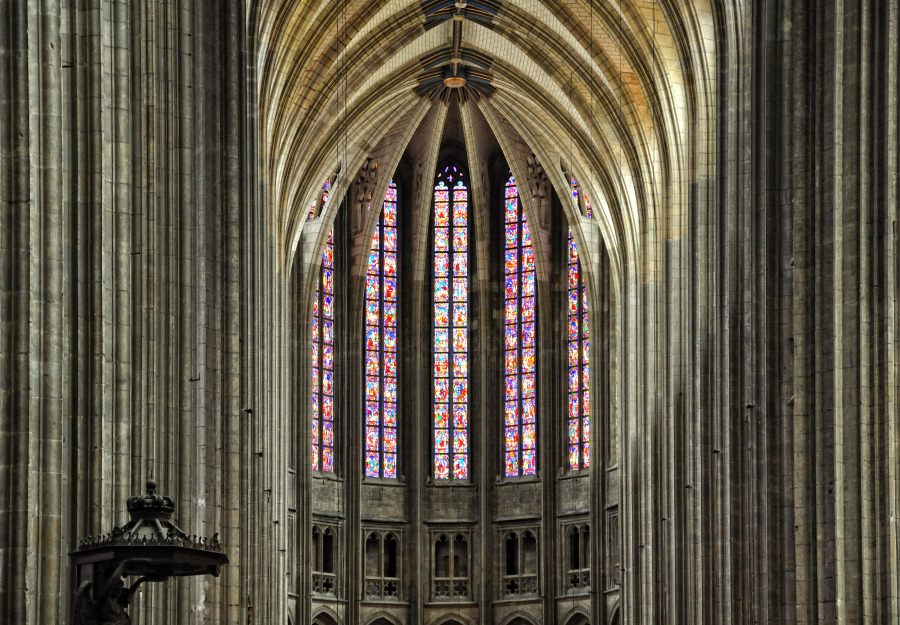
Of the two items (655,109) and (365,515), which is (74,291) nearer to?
(655,109)

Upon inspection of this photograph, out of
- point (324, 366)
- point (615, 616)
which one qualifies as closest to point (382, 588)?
point (324, 366)

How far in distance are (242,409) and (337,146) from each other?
17176 mm

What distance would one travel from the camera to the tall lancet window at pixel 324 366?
1917 inches

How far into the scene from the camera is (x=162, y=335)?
2102 centimetres

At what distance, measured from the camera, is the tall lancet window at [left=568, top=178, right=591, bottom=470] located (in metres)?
48.9

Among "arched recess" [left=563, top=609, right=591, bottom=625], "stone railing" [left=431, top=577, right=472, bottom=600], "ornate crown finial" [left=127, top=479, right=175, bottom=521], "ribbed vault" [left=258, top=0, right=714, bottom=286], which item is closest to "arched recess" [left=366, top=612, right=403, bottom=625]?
"stone railing" [left=431, top=577, right=472, bottom=600]

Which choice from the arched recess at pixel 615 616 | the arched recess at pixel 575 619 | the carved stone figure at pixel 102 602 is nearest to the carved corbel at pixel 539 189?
the arched recess at pixel 575 619

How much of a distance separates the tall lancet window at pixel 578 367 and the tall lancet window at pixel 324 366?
21.7ft

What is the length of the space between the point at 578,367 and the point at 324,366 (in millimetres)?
6994

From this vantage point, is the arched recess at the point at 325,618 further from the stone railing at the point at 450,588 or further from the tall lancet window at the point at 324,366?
the tall lancet window at the point at 324,366

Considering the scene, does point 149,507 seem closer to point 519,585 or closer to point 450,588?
point 519,585

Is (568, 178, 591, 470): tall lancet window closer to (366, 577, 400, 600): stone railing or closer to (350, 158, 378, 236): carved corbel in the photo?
(350, 158, 378, 236): carved corbel

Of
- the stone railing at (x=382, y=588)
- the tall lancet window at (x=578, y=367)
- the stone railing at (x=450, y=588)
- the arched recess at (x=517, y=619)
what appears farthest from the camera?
the stone railing at (x=450, y=588)

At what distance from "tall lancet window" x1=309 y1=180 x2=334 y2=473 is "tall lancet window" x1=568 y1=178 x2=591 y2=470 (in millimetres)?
6604
